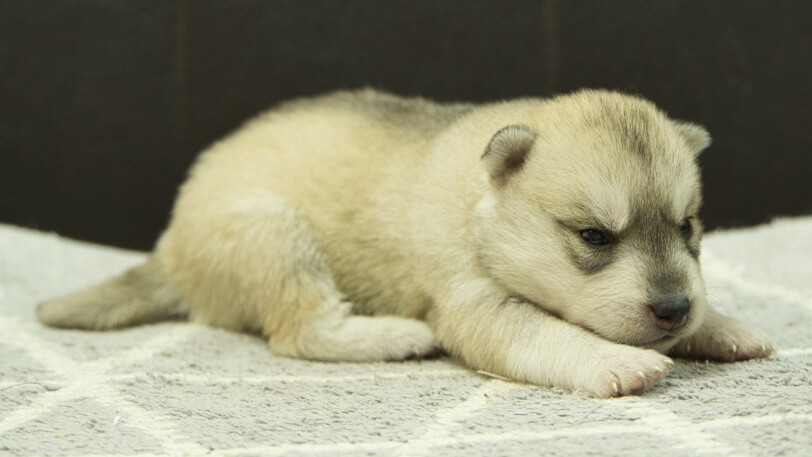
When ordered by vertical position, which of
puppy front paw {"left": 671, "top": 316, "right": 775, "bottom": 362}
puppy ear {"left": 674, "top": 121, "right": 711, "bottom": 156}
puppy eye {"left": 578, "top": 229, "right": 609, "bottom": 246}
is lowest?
puppy front paw {"left": 671, "top": 316, "right": 775, "bottom": 362}

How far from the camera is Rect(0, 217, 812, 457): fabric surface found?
5.51 feet

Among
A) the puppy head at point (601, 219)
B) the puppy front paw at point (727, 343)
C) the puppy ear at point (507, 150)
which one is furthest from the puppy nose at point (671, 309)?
the puppy ear at point (507, 150)

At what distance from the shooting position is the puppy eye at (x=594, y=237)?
6.89ft

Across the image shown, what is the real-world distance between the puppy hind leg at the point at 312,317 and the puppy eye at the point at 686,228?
0.82m

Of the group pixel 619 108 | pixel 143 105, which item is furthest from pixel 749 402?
pixel 143 105

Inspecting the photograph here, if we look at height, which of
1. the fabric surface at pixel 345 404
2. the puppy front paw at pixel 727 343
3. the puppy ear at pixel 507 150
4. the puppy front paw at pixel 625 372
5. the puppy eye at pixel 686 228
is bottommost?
the fabric surface at pixel 345 404

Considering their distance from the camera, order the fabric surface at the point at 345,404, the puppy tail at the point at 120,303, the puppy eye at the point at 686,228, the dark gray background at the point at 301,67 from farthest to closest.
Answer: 1. the dark gray background at the point at 301,67
2. the puppy tail at the point at 120,303
3. the puppy eye at the point at 686,228
4. the fabric surface at the point at 345,404

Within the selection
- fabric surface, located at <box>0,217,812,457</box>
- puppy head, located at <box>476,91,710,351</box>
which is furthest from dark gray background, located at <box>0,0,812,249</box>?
puppy head, located at <box>476,91,710,351</box>

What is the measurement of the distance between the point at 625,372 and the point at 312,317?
1.08 meters

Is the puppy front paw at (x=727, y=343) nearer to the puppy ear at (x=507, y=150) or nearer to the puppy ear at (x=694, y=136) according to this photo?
the puppy ear at (x=694, y=136)

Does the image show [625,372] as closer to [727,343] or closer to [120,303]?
[727,343]

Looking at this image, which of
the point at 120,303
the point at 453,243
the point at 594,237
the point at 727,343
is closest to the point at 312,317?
the point at 453,243

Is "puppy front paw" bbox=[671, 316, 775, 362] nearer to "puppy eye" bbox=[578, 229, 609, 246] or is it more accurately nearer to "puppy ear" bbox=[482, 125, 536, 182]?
"puppy eye" bbox=[578, 229, 609, 246]

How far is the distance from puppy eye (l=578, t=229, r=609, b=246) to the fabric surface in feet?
1.28
